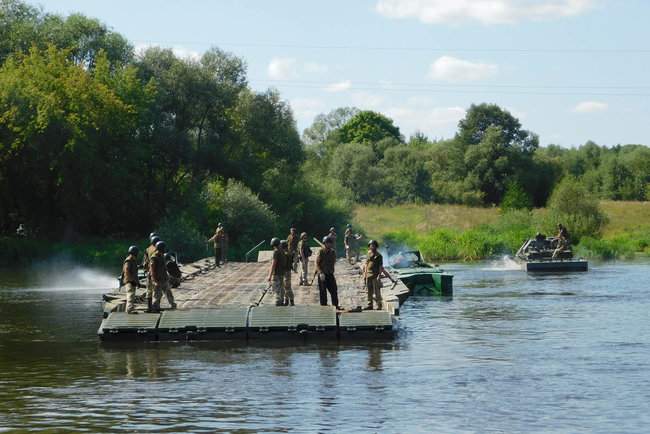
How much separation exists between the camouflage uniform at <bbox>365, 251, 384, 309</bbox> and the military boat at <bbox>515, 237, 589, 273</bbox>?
2558 cm

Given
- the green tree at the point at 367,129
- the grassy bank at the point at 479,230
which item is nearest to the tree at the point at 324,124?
the green tree at the point at 367,129

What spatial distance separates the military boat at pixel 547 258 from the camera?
51.6m

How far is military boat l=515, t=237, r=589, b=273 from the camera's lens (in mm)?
51562

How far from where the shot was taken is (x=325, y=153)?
451ft

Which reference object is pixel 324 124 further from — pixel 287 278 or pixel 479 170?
pixel 287 278

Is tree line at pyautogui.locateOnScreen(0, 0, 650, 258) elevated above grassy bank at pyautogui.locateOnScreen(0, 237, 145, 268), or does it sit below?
above

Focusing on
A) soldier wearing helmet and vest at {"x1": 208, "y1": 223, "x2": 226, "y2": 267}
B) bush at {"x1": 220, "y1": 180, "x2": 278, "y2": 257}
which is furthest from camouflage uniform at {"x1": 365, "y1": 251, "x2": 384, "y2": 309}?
bush at {"x1": 220, "y1": 180, "x2": 278, "y2": 257}

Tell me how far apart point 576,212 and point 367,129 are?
224 ft

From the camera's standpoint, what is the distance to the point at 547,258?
174ft

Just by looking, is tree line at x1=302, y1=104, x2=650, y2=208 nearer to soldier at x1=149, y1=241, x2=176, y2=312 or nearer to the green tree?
the green tree

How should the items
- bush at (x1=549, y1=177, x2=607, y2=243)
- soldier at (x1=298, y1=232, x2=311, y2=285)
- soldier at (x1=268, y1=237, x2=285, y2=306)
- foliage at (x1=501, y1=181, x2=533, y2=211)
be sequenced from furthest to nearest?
foliage at (x1=501, y1=181, x2=533, y2=211), bush at (x1=549, y1=177, x2=607, y2=243), soldier at (x1=298, y1=232, x2=311, y2=285), soldier at (x1=268, y1=237, x2=285, y2=306)

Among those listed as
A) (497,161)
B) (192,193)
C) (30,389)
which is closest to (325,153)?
(497,161)

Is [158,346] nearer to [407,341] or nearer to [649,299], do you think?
[407,341]

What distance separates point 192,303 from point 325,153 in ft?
356
